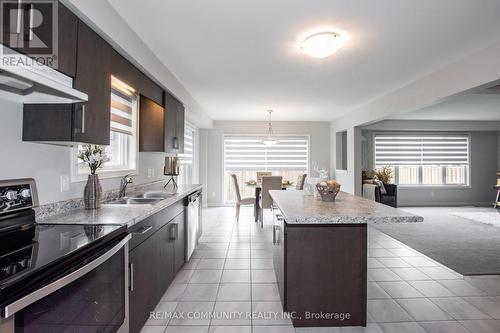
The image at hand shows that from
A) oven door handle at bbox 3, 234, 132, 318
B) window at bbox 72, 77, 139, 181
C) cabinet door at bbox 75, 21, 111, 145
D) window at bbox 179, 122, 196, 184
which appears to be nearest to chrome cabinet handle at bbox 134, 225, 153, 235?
oven door handle at bbox 3, 234, 132, 318

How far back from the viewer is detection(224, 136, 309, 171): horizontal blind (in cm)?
772

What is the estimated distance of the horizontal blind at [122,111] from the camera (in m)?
2.88

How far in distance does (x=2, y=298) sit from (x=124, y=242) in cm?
76

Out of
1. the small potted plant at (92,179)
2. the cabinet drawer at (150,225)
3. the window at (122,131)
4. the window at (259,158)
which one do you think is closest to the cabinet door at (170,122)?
the window at (122,131)

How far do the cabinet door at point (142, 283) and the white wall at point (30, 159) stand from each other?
691mm

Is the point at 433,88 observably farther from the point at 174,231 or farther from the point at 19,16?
the point at 19,16

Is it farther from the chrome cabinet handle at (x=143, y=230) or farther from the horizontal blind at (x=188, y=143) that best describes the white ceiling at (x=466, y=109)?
the chrome cabinet handle at (x=143, y=230)

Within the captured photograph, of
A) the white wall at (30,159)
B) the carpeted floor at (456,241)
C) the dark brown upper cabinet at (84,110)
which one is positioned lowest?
the carpeted floor at (456,241)

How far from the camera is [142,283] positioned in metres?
1.93

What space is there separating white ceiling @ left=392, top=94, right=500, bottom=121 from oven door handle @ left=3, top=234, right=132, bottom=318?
542 cm

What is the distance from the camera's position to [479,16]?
7.41ft

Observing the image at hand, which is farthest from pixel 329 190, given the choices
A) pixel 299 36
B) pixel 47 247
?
pixel 47 247

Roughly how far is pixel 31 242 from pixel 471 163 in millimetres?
10113

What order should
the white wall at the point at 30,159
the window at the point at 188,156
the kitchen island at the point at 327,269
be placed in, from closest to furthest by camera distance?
the white wall at the point at 30,159
the kitchen island at the point at 327,269
the window at the point at 188,156
